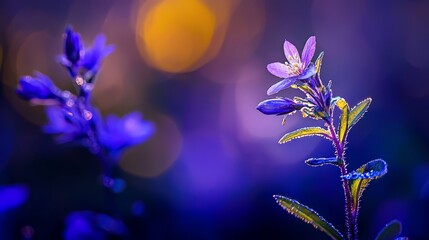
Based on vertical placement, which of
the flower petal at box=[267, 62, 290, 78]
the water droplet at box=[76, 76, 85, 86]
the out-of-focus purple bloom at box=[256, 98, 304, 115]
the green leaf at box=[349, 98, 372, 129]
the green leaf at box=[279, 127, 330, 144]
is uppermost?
the flower petal at box=[267, 62, 290, 78]

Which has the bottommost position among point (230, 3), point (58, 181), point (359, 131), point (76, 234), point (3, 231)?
point (58, 181)

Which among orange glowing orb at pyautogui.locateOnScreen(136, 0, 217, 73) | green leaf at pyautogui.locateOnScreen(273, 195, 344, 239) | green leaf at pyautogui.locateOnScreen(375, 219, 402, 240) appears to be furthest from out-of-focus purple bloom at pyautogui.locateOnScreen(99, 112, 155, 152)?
orange glowing orb at pyautogui.locateOnScreen(136, 0, 217, 73)

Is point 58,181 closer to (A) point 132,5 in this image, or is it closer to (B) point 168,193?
(B) point 168,193

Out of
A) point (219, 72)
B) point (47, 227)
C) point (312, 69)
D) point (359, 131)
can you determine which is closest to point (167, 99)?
point (219, 72)

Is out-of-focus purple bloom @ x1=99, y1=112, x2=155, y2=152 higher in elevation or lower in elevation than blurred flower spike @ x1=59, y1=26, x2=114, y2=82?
lower

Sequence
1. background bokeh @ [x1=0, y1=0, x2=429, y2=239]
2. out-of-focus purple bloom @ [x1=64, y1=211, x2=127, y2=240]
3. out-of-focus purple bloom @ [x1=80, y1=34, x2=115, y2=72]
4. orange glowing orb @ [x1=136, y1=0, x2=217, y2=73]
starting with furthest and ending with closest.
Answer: orange glowing orb @ [x1=136, y1=0, x2=217, y2=73], background bokeh @ [x1=0, y1=0, x2=429, y2=239], out-of-focus purple bloom @ [x1=80, y1=34, x2=115, y2=72], out-of-focus purple bloom @ [x1=64, y1=211, x2=127, y2=240]

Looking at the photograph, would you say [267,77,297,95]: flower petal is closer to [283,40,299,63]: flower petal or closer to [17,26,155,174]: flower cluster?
[283,40,299,63]: flower petal

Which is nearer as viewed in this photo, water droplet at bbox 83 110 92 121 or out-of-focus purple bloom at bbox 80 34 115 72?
water droplet at bbox 83 110 92 121

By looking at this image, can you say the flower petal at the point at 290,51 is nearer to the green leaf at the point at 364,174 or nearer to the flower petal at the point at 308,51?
the flower petal at the point at 308,51
